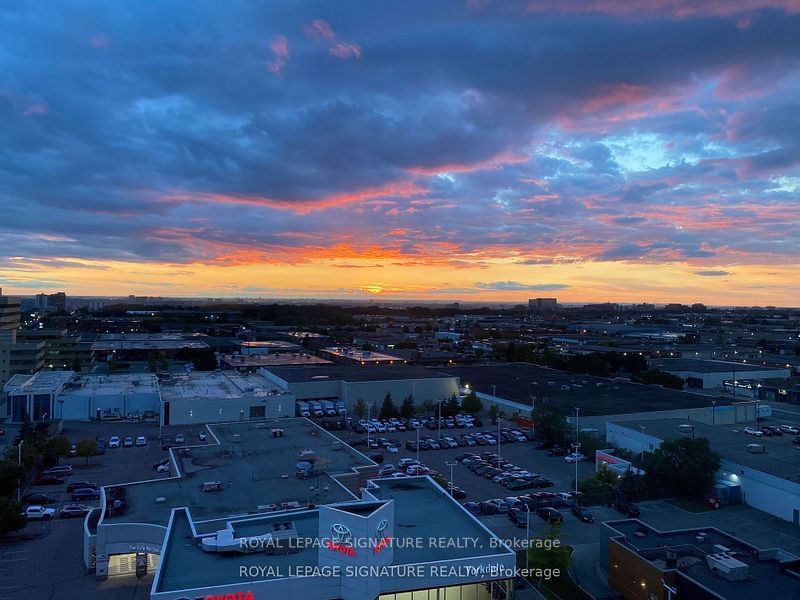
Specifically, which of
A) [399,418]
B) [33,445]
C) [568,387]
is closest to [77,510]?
[33,445]

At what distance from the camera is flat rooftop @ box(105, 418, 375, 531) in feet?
A: 27.6

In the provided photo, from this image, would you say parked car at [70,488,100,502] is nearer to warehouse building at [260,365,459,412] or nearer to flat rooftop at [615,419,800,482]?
warehouse building at [260,365,459,412]

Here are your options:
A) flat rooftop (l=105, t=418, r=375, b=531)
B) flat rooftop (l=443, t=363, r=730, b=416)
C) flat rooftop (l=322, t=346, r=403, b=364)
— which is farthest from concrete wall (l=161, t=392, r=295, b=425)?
flat rooftop (l=322, t=346, r=403, b=364)

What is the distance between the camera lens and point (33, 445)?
45.4 feet

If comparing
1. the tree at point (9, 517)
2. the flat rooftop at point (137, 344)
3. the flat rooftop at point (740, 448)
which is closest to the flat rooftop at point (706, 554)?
the flat rooftop at point (740, 448)

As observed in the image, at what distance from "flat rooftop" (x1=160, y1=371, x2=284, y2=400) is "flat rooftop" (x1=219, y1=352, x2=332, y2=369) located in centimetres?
359

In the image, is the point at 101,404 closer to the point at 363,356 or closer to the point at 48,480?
the point at 48,480

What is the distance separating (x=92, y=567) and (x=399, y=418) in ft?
42.3

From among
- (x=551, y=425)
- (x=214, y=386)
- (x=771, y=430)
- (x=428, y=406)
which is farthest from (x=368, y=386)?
(x=771, y=430)

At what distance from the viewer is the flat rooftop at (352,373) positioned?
23.7 m

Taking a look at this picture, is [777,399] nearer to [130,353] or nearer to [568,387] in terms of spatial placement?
[568,387]

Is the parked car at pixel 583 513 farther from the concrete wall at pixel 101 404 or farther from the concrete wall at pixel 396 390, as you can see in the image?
the concrete wall at pixel 101 404

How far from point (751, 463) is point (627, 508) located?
281cm

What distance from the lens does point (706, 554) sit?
24.1 feet
